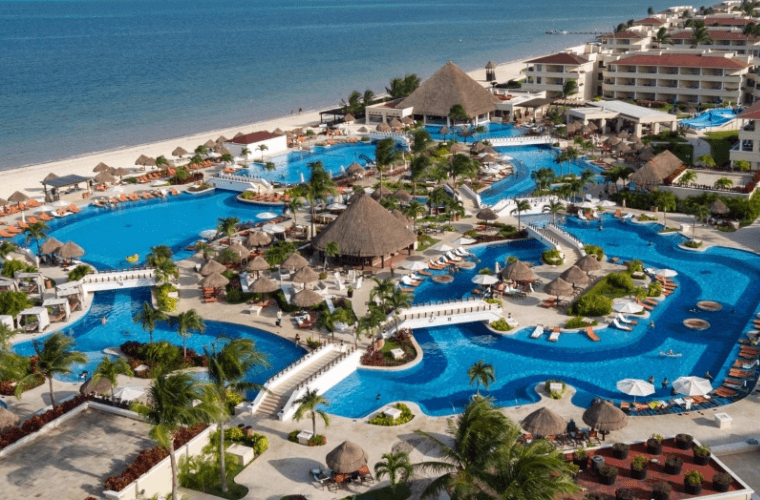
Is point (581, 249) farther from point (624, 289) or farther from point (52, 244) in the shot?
point (52, 244)

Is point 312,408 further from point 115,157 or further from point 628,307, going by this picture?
point 115,157

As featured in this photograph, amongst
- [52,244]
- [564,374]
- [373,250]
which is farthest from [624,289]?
[52,244]

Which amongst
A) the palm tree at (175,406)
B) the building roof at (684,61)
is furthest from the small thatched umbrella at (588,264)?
the building roof at (684,61)

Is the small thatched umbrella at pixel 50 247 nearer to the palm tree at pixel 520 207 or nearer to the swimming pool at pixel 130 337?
the swimming pool at pixel 130 337

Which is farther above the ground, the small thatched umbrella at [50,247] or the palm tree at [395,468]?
the small thatched umbrella at [50,247]

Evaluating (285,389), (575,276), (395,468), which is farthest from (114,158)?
(395,468)

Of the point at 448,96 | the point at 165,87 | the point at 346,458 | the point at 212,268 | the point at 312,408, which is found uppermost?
the point at 448,96

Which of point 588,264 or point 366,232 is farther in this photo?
point 366,232
